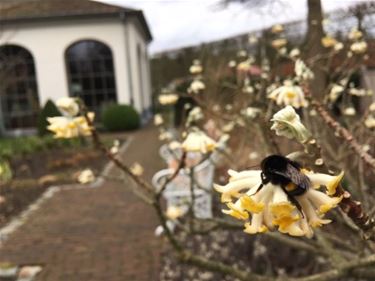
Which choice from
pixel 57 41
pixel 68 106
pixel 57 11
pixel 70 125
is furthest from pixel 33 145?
pixel 68 106

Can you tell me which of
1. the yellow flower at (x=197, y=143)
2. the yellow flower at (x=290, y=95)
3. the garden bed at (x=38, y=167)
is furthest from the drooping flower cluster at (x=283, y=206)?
the garden bed at (x=38, y=167)

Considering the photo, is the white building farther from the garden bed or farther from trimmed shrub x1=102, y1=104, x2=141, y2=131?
the garden bed

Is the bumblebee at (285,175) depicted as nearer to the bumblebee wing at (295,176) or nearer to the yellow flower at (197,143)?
the bumblebee wing at (295,176)

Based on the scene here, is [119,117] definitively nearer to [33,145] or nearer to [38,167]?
[33,145]

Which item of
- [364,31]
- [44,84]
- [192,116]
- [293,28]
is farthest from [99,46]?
[192,116]

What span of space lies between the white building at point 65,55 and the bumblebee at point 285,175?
15106mm

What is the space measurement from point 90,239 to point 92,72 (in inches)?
475

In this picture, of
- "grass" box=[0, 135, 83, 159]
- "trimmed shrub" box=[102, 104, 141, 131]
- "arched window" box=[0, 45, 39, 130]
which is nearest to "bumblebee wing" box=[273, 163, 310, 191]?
"grass" box=[0, 135, 83, 159]

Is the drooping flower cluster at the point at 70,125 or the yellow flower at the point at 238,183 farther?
the drooping flower cluster at the point at 70,125

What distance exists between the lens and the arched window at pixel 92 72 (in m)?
15.9

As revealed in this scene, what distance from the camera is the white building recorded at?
15.3m

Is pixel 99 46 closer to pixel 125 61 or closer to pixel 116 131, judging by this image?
pixel 125 61

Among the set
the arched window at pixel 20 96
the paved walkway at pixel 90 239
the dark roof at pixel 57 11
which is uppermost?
the dark roof at pixel 57 11

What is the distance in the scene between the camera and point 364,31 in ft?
12.1
